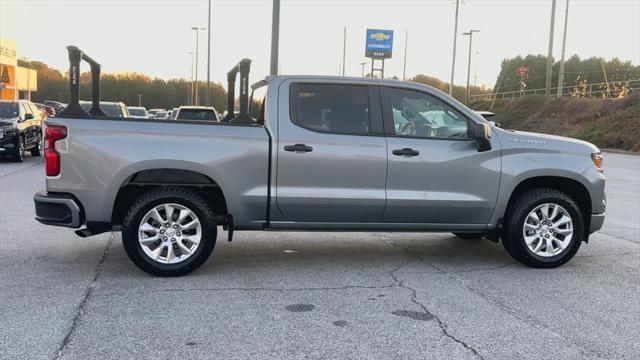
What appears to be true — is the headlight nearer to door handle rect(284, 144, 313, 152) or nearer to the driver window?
the driver window

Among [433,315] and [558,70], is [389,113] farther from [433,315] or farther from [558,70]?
[558,70]

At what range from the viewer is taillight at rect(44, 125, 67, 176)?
5.38 meters

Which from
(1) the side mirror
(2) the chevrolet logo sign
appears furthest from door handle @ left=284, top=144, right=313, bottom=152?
(2) the chevrolet logo sign

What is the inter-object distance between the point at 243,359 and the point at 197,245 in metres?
2.03

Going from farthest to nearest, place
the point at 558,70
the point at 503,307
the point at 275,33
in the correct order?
the point at 558,70, the point at 275,33, the point at 503,307

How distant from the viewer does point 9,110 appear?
17.0m

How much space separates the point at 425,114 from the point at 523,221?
1.49 metres

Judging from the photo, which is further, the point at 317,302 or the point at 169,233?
the point at 169,233

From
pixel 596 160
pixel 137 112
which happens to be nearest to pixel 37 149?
pixel 137 112

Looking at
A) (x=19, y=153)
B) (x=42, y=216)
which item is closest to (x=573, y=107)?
(x=19, y=153)

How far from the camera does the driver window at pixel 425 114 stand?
238 inches

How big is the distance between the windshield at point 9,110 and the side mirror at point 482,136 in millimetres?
14782

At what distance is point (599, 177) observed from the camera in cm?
629

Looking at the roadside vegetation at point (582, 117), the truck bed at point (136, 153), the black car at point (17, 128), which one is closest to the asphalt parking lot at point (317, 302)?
the truck bed at point (136, 153)
